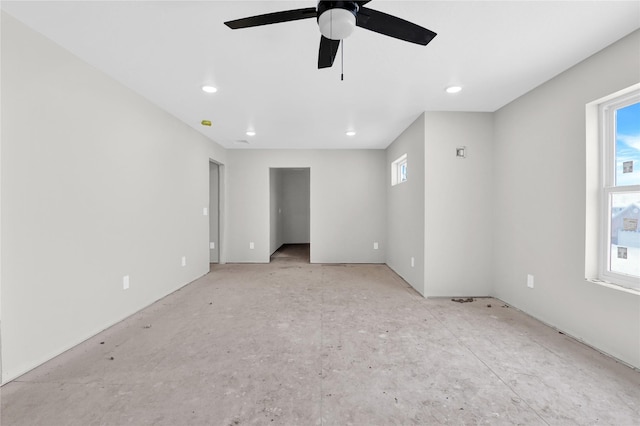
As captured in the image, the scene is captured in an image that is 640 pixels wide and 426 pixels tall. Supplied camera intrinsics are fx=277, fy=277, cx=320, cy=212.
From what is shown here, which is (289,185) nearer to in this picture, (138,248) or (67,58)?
(138,248)

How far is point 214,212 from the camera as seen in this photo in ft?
18.3

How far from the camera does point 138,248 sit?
9.87ft

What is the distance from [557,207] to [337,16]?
2.64 metres

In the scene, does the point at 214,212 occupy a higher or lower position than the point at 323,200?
lower

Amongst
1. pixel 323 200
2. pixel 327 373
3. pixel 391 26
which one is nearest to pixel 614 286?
pixel 327 373

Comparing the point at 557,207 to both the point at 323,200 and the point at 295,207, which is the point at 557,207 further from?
the point at 295,207

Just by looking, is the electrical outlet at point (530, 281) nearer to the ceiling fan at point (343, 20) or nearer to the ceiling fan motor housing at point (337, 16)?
the ceiling fan at point (343, 20)

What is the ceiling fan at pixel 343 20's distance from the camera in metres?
1.28

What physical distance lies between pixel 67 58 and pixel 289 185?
649 cm

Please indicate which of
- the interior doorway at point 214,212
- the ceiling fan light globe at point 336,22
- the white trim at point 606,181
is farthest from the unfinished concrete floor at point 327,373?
the interior doorway at point 214,212

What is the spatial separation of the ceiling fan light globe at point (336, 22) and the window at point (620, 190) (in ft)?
7.54

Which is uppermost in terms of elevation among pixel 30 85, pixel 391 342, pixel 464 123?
pixel 464 123


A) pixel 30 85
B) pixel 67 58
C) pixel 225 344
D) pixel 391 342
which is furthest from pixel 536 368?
pixel 67 58

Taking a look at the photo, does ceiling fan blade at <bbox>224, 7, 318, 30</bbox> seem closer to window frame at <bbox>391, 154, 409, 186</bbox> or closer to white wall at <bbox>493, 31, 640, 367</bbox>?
white wall at <bbox>493, 31, 640, 367</bbox>
